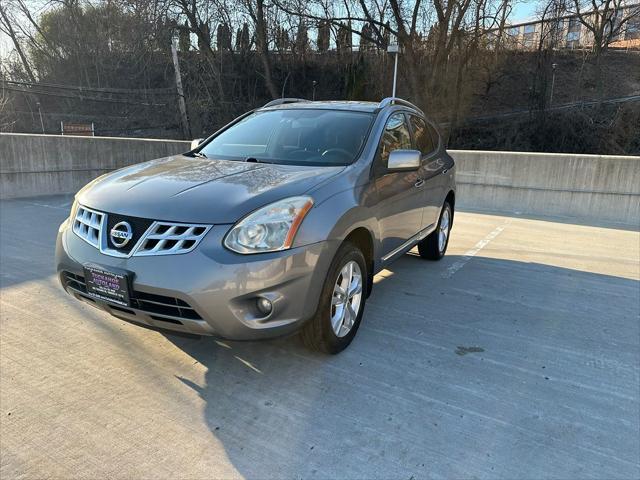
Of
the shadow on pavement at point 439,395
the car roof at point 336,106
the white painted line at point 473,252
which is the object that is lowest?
the white painted line at point 473,252

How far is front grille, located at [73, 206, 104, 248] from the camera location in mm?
2825

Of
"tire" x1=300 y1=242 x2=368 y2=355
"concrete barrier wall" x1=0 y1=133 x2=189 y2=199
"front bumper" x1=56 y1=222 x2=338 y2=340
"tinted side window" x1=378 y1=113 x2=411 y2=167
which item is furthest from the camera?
"concrete barrier wall" x1=0 y1=133 x2=189 y2=199

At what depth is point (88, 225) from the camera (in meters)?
2.90

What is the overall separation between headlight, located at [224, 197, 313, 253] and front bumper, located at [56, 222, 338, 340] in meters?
0.05

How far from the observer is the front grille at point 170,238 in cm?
256

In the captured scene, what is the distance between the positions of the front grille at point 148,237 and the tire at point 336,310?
82 centimetres

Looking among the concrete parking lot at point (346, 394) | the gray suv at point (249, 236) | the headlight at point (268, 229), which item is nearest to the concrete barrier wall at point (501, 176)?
the concrete parking lot at point (346, 394)

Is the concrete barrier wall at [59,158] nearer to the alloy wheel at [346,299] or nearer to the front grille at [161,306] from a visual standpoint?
the front grille at [161,306]

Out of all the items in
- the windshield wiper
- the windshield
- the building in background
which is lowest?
the windshield wiper

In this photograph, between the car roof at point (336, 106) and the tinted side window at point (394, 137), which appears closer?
the tinted side window at point (394, 137)

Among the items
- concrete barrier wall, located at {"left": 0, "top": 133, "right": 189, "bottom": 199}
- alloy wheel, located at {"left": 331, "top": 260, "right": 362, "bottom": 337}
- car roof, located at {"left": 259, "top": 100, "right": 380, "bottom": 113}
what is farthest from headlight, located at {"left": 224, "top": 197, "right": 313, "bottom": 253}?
concrete barrier wall, located at {"left": 0, "top": 133, "right": 189, "bottom": 199}

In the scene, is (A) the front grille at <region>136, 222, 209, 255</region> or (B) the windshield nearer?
(A) the front grille at <region>136, 222, 209, 255</region>

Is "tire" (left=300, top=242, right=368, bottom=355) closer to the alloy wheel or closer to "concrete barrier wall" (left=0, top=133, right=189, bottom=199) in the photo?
the alloy wheel

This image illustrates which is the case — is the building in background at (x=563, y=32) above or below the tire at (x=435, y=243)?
above
